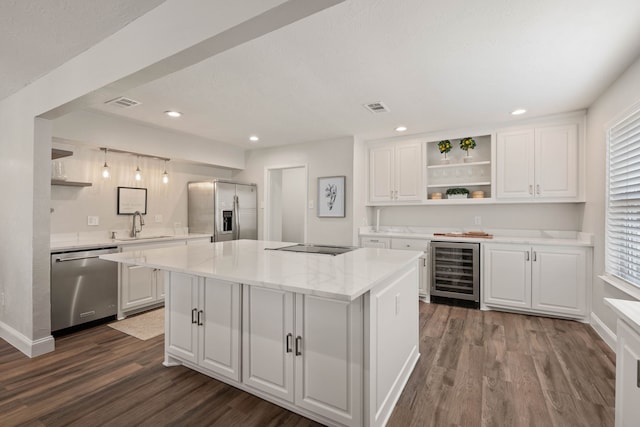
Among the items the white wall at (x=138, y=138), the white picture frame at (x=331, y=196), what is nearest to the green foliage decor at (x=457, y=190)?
the white picture frame at (x=331, y=196)

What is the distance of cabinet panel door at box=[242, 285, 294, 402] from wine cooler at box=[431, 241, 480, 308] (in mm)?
2789

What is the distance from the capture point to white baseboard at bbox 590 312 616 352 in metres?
2.64

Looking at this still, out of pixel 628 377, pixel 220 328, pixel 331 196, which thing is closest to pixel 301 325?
pixel 220 328

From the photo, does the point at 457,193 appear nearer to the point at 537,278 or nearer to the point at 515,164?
the point at 515,164

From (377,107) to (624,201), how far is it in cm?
231

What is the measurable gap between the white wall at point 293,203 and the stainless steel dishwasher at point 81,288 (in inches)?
147

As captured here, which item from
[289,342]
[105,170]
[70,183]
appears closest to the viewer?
[289,342]

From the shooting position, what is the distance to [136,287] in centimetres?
357

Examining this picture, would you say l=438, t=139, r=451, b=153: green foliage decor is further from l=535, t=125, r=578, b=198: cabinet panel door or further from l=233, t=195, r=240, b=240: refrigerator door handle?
l=233, t=195, r=240, b=240: refrigerator door handle

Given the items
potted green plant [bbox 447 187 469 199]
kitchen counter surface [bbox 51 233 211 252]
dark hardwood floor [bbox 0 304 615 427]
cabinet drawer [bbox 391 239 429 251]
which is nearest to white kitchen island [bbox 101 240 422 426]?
dark hardwood floor [bbox 0 304 615 427]

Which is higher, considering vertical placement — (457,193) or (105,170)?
(105,170)

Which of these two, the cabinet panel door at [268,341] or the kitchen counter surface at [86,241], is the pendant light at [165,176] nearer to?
the kitchen counter surface at [86,241]

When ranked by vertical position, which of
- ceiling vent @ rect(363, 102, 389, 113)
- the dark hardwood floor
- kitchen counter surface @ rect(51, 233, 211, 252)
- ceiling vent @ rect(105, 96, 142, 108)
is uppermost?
ceiling vent @ rect(363, 102, 389, 113)

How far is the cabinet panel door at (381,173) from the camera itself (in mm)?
4617
